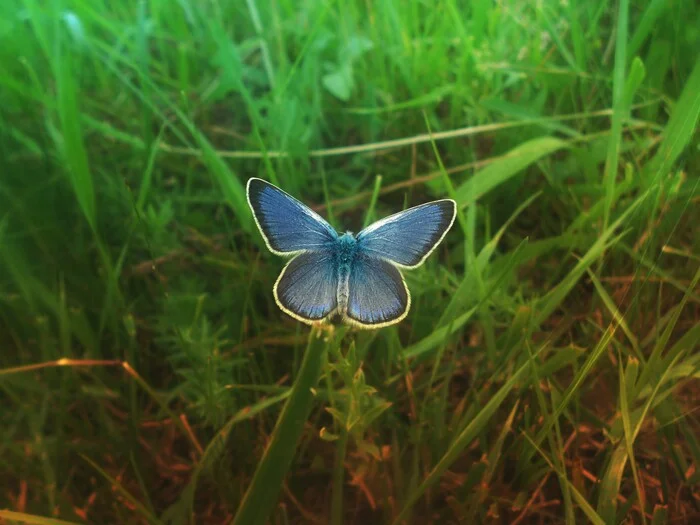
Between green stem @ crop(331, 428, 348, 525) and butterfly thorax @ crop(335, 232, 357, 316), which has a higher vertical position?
butterfly thorax @ crop(335, 232, 357, 316)

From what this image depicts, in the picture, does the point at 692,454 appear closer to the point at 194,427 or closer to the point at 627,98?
the point at 627,98

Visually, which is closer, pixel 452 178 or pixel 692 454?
pixel 692 454

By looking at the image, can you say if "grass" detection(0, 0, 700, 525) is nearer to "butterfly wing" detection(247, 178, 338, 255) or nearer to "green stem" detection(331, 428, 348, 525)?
"green stem" detection(331, 428, 348, 525)

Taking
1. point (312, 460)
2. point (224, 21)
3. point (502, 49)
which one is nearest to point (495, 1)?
point (502, 49)

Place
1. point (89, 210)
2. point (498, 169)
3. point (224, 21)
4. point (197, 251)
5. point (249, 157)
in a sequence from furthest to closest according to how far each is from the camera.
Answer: point (224, 21)
point (249, 157)
point (197, 251)
point (498, 169)
point (89, 210)

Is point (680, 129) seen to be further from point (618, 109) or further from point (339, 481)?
point (339, 481)

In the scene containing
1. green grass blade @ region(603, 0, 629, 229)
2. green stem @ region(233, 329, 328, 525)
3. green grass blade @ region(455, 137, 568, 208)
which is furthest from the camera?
green grass blade @ region(455, 137, 568, 208)

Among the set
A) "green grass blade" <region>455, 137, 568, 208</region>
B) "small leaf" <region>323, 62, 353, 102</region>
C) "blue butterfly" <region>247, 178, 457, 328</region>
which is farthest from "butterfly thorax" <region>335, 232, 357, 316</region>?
"small leaf" <region>323, 62, 353, 102</region>

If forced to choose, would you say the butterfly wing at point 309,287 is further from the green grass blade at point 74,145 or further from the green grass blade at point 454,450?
the green grass blade at point 74,145
